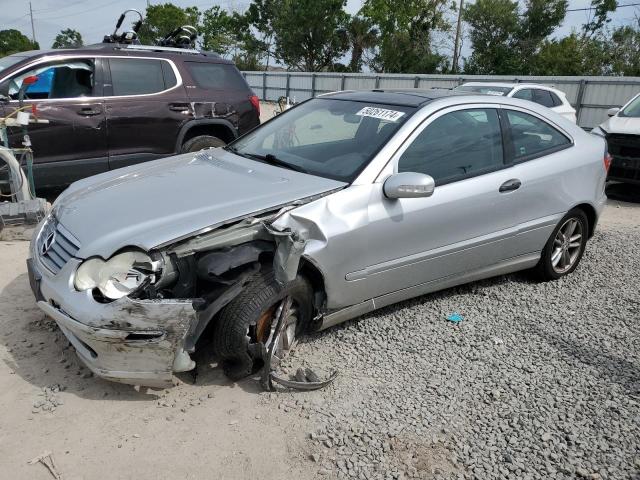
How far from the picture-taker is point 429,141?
3764 mm

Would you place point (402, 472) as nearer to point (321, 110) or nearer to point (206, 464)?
point (206, 464)

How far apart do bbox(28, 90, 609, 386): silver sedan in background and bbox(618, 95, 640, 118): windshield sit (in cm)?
469

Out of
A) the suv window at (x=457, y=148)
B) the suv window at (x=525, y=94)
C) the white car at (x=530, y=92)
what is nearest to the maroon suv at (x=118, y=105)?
the suv window at (x=457, y=148)

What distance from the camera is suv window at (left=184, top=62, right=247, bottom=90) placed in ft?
24.0

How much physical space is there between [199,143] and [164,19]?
54.8m

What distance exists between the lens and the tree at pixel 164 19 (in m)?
55.6

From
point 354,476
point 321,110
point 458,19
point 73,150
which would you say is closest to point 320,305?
point 354,476

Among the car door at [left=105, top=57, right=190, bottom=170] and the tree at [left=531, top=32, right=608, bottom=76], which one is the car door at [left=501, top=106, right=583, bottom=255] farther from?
the tree at [left=531, top=32, right=608, bottom=76]

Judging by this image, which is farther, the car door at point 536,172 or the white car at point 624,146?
the white car at point 624,146

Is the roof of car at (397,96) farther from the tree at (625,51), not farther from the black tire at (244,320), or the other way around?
the tree at (625,51)

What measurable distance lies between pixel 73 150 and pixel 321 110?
3.53m

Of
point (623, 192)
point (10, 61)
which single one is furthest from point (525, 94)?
point (10, 61)

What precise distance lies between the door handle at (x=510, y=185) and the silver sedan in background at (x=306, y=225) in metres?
0.01

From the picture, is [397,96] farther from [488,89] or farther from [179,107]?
[488,89]
